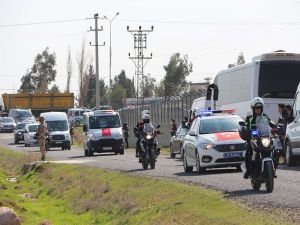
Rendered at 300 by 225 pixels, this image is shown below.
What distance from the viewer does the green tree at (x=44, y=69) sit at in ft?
474

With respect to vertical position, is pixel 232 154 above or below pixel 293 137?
below

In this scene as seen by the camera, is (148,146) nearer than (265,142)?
No

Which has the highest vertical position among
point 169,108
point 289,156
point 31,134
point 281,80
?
point 281,80

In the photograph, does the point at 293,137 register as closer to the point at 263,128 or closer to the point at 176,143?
the point at 263,128

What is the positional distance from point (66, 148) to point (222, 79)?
67.0ft

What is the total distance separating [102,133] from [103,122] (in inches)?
37.4

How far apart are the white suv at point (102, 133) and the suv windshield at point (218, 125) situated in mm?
19324

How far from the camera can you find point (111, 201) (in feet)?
71.8

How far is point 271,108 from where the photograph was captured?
3152 centimetres

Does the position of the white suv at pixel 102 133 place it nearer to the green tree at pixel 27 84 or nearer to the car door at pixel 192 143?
the car door at pixel 192 143

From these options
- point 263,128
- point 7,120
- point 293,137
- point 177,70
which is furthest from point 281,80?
point 177,70

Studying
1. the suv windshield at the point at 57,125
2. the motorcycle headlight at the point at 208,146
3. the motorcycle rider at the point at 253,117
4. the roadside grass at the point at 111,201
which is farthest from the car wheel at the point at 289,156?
the suv windshield at the point at 57,125

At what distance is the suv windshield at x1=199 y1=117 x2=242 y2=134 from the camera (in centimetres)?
2392

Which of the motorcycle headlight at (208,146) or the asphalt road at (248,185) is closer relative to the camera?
the asphalt road at (248,185)
